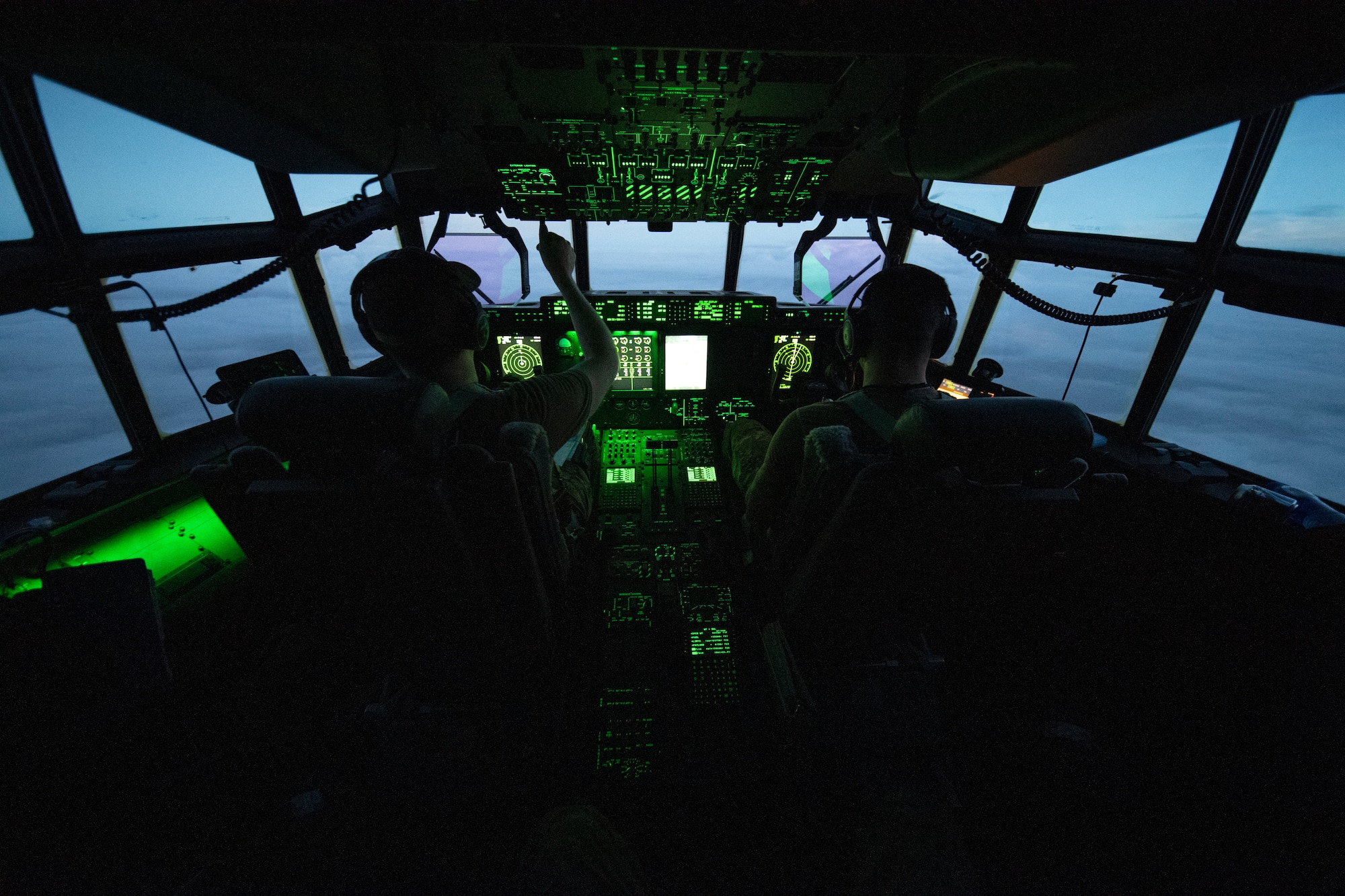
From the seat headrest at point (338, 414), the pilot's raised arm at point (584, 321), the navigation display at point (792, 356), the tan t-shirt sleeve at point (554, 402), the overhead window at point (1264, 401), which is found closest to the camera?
the seat headrest at point (338, 414)

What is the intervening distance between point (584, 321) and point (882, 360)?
1.03 m

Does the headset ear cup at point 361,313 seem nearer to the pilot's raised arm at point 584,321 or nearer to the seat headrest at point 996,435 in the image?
the pilot's raised arm at point 584,321

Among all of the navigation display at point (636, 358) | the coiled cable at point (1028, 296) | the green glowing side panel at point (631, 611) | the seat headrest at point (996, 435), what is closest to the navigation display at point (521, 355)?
the navigation display at point (636, 358)

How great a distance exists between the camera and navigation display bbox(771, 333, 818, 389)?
100 inches

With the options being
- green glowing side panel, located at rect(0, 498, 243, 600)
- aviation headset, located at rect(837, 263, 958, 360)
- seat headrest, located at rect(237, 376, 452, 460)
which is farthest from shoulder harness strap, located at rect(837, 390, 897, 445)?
green glowing side panel, located at rect(0, 498, 243, 600)

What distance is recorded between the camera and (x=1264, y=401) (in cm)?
527

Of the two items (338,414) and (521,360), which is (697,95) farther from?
(521,360)

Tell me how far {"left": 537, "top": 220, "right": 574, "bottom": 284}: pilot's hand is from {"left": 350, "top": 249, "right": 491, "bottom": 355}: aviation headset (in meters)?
0.31

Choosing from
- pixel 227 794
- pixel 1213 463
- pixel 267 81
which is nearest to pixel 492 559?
pixel 267 81

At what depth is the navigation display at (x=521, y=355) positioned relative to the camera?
2.46m

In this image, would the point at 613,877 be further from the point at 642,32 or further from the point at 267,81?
the point at 267,81

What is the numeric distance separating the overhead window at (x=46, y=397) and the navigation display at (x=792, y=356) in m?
2.80

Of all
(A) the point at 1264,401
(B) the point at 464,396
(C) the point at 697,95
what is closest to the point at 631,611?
(B) the point at 464,396

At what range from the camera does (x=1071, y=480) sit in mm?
1013
